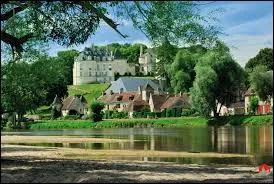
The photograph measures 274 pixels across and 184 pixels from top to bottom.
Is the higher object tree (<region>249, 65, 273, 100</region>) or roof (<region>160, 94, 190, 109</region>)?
tree (<region>249, 65, 273, 100</region>)

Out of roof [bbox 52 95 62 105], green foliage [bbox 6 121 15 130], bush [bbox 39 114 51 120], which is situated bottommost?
green foliage [bbox 6 121 15 130]

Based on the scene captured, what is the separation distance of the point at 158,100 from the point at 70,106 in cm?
2599

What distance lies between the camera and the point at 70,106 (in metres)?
144

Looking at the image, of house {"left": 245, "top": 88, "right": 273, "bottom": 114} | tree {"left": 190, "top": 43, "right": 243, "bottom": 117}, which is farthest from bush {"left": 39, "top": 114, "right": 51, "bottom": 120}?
tree {"left": 190, "top": 43, "right": 243, "bottom": 117}

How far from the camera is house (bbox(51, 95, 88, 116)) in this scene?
5605 inches

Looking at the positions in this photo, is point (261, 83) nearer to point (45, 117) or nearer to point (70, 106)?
point (45, 117)

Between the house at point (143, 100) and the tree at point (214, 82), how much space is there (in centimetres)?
2948

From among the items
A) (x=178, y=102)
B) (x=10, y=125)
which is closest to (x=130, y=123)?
(x=178, y=102)

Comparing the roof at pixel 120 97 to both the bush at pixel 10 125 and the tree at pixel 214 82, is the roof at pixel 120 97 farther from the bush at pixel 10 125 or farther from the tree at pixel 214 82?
the tree at pixel 214 82

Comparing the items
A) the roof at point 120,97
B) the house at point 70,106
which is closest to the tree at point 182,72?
the house at point 70,106

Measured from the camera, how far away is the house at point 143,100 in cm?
11938

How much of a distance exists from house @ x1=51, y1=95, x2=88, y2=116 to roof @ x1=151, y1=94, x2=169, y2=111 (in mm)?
20988

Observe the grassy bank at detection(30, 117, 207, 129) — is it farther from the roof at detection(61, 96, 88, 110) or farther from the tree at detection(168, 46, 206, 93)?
the roof at detection(61, 96, 88, 110)

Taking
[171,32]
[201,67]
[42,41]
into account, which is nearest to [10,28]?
[42,41]
